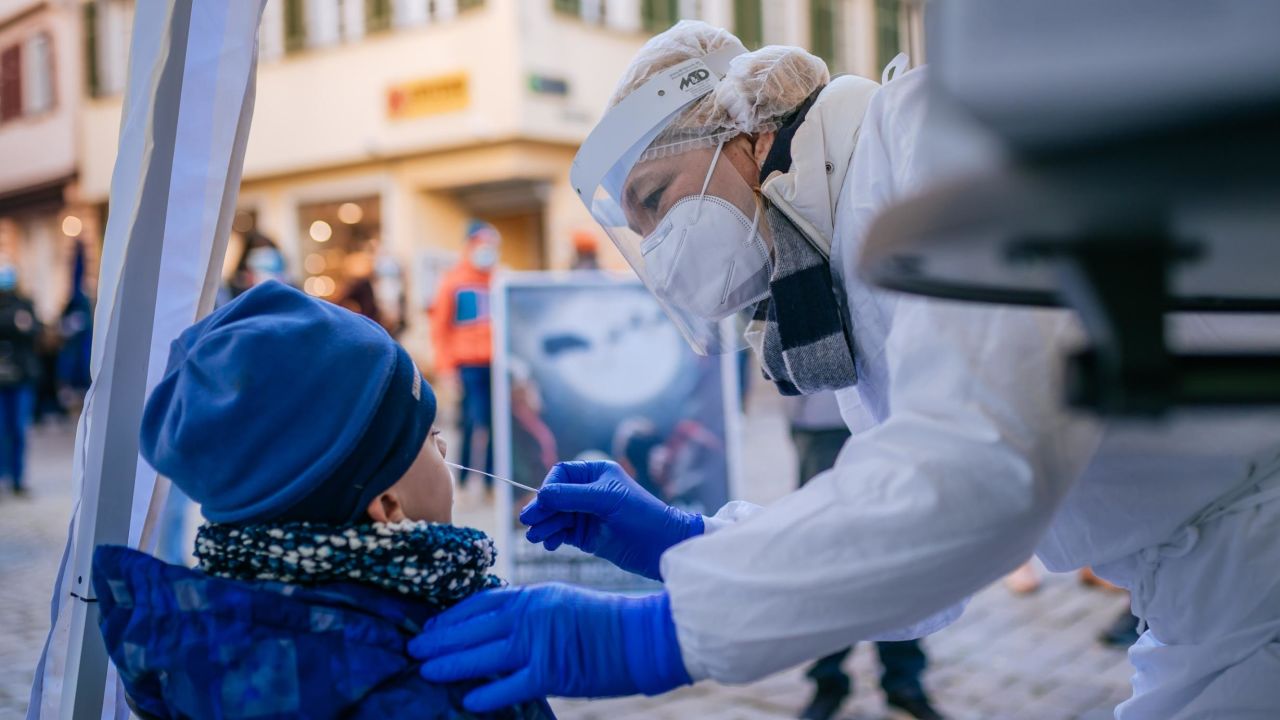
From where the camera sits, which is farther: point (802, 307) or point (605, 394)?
point (605, 394)

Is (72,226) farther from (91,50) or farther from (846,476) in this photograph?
(846,476)

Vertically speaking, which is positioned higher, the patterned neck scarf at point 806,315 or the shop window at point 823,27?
the shop window at point 823,27

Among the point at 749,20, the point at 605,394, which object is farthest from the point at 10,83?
the point at 605,394

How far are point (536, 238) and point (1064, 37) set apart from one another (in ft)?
54.1

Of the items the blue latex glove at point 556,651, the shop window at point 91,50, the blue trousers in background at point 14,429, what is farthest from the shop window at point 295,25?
the blue latex glove at point 556,651

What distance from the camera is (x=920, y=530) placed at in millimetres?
1020

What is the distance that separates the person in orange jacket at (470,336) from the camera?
7234mm

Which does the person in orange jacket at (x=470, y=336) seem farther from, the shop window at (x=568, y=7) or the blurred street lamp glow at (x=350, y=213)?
the blurred street lamp glow at (x=350, y=213)

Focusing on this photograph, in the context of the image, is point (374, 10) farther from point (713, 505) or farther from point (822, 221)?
point (822, 221)

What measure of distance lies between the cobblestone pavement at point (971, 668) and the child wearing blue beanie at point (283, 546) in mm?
2609

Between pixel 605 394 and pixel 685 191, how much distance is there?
120 inches

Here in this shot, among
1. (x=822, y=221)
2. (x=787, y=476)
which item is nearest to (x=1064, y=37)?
(x=822, y=221)

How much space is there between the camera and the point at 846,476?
1089 millimetres

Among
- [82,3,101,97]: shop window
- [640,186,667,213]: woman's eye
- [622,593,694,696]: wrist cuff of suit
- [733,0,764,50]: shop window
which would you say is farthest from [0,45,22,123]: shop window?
[622,593,694,696]: wrist cuff of suit
